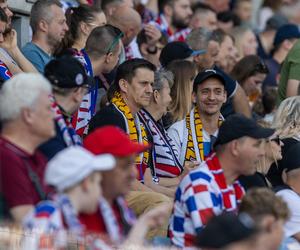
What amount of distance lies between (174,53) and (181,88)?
0.99m

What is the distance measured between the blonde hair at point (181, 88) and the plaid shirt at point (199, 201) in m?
2.86

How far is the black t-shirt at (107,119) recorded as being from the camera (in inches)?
383

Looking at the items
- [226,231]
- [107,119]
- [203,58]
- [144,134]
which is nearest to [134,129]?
[144,134]

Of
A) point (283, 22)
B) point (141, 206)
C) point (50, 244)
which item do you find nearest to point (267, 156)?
point (141, 206)

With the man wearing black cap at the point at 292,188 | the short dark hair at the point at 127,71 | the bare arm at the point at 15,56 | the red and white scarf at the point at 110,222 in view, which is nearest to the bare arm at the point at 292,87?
the short dark hair at the point at 127,71

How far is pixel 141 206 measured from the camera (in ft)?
31.3

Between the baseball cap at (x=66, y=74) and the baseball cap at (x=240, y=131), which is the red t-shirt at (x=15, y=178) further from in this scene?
the baseball cap at (x=240, y=131)

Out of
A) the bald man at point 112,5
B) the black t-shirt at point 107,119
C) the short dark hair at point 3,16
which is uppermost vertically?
the short dark hair at point 3,16

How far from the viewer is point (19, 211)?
711 cm

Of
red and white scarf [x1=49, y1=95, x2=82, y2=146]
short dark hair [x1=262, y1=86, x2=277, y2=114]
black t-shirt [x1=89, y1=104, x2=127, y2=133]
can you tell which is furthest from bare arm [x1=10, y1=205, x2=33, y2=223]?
short dark hair [x1=262, y1=86, x2=277, y2=114]

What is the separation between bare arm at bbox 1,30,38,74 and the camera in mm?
10159

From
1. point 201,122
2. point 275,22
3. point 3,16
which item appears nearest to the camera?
point 3,16

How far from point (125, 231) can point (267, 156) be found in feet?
10.0

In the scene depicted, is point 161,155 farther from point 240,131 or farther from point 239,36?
point 239,36
